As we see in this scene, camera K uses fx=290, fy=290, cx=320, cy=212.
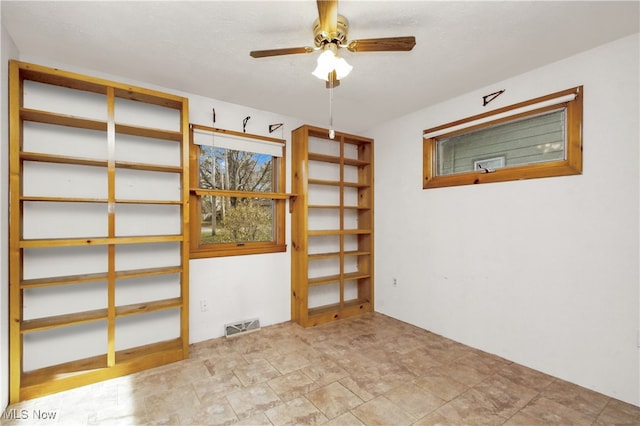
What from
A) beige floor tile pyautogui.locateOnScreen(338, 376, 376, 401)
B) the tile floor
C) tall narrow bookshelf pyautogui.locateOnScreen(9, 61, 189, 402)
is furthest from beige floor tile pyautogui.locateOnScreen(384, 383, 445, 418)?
tall narrow bookshelf pyautogui.locateOnScreen(9, 61, 189, 402)

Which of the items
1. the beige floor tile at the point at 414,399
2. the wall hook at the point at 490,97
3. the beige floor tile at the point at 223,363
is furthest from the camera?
the wall hook at the point at 490,97

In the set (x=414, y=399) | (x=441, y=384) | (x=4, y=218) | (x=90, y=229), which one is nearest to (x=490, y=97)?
(x=441, y=384)

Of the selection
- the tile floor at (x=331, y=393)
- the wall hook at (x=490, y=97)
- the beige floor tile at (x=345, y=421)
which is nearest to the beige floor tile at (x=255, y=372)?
the tile floor at (x=331, y=393)

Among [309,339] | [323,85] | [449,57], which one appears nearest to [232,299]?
[309,339]

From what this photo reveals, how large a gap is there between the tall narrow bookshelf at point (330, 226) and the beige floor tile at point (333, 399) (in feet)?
3.92

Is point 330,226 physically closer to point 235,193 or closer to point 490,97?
point 235,193

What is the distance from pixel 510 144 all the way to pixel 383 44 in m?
1.69

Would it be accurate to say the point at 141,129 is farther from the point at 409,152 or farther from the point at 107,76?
the point at 409,152

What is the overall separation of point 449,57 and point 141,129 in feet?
8.18

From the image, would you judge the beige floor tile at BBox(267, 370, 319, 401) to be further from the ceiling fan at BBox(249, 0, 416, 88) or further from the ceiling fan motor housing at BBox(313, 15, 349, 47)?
the ceiling fan motor housing at BBox(313, 15, 349, 47)

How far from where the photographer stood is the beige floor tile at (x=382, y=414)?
175cm

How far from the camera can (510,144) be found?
258 centimetres

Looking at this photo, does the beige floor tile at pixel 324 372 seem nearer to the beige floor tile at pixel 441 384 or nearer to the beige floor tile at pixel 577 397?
the beige floor tile at pixel 441 384

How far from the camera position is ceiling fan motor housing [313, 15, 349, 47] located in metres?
1.59
